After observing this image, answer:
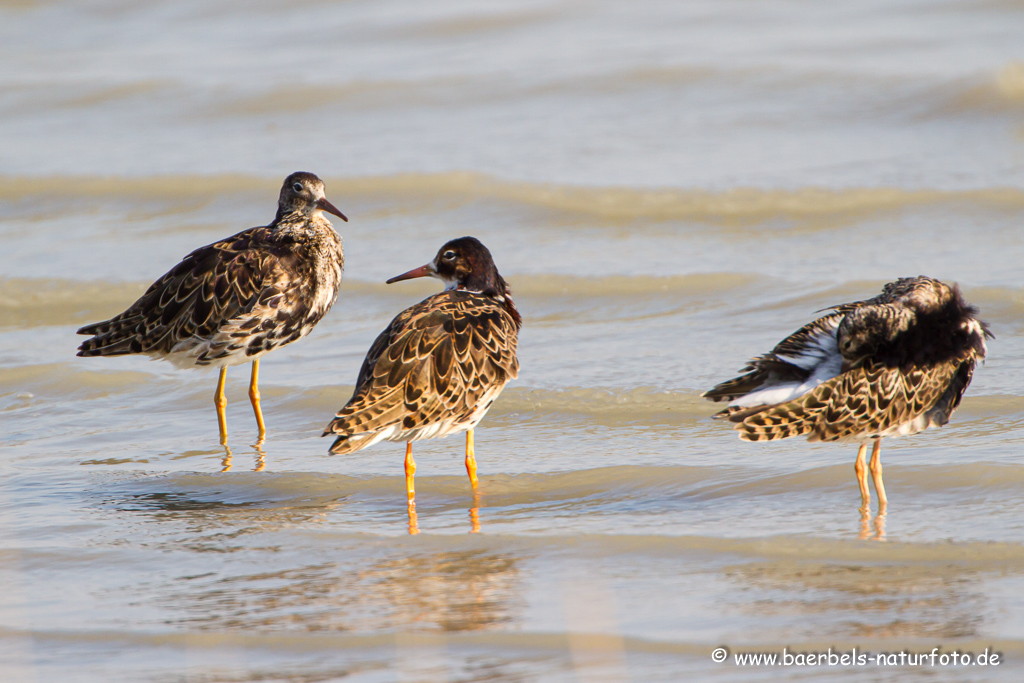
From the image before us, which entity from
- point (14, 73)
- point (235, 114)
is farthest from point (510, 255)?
point (14, 73)

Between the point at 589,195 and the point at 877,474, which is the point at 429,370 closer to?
the point at 877,474

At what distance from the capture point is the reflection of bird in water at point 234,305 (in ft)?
27.4

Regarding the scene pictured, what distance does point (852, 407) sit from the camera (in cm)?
616

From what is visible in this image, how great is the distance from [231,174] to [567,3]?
25.1ft

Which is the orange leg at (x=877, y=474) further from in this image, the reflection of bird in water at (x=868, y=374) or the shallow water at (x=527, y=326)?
the shallow water at (x=527, y=326)

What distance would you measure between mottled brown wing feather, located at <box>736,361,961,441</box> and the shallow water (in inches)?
19.1

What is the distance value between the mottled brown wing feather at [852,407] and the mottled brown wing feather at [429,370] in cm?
153

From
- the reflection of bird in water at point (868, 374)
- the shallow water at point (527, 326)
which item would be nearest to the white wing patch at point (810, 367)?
the reflection of bird in water at point (868, 374)

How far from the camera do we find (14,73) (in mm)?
19625

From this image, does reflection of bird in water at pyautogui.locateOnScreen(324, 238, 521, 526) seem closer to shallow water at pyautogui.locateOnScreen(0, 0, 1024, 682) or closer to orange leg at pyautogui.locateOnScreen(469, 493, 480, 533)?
orange leg at pyautogui.locateOnScreen(469, 493, 480, 533)

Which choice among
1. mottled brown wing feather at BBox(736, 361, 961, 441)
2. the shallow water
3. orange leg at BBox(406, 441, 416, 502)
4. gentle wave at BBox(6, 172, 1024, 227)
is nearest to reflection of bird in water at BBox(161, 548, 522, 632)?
the shallow water

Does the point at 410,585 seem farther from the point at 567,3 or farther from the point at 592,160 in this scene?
the point at 567,3

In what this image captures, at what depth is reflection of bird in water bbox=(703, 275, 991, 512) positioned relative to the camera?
6109mm

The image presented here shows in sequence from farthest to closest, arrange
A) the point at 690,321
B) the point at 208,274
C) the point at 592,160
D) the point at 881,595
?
1. the point at 592,160
2. the point at 690,321
3. the point at 208,274
4. the point at 881,595
